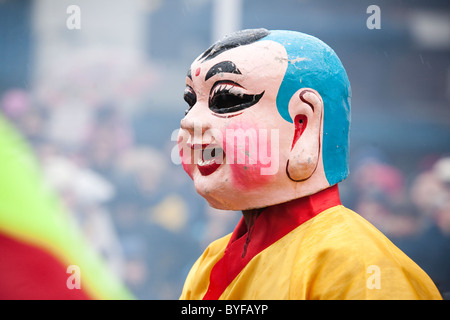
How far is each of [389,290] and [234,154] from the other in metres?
0.60

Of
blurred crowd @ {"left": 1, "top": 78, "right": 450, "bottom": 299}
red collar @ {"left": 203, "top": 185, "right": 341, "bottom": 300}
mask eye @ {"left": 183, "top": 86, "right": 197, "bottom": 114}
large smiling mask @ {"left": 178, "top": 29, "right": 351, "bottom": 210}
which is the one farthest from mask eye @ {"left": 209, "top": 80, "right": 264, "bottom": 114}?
blurred crowd @ {"left": 1, "top": 78, "right": 450, "bottom": 299}

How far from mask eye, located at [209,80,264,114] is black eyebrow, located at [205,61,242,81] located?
0.11 ft

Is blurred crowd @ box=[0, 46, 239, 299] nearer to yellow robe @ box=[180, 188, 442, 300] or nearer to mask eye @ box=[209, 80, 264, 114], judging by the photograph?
yellow robe @ box=[180, 188, 442, 300]

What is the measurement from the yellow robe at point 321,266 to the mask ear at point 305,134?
0.43ft

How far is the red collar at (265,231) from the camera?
1659 mm

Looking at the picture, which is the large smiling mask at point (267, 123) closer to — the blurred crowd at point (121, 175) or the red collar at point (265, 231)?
the red collar at point (265, 231)

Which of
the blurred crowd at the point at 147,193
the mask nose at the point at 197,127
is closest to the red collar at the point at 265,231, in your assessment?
the mask nose at the point at 197,127

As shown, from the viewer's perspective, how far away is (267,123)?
160cm

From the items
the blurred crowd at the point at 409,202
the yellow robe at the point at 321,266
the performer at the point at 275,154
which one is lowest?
the blurred crowd at the point at 409,202

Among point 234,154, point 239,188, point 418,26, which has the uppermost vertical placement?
point 418,26

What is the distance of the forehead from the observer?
1.62 metres
